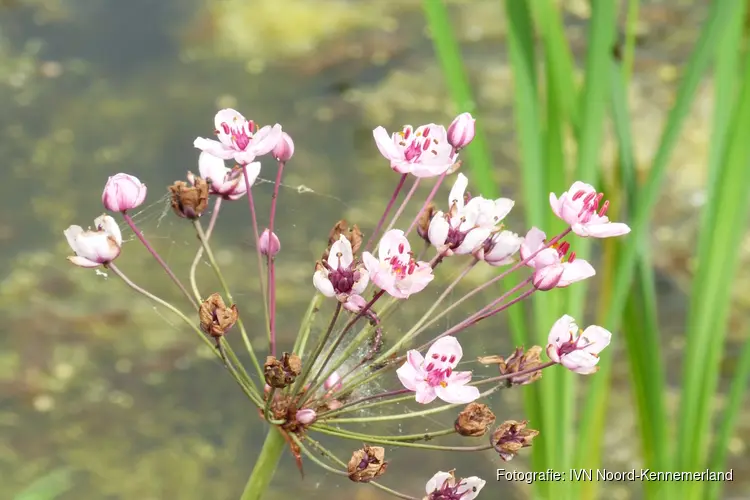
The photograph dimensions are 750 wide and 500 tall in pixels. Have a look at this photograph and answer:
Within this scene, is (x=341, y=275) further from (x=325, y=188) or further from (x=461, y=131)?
(x=325, y=188)

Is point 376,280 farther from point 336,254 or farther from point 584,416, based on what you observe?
point 584,416

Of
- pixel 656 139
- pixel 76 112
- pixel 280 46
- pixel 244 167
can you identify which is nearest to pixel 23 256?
pixel 76 112

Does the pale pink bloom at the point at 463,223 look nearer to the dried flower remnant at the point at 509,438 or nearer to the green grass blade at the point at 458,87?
the dried flower remnant at the point at 509,438

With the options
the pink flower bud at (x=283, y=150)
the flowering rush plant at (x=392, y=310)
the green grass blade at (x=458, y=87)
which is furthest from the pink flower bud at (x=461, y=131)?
the green grass blade at (x=458, y=87)

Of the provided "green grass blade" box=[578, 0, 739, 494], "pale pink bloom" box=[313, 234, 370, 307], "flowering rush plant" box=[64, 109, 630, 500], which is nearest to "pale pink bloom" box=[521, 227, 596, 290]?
"flowering rush plant" box=[64, 109, 630, 500]

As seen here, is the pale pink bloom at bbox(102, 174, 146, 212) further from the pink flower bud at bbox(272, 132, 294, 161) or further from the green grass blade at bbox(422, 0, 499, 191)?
the green grass blade at bbox(422, 0, 499, 191)
